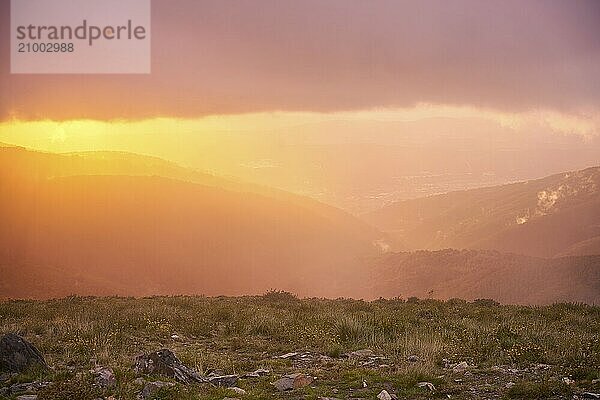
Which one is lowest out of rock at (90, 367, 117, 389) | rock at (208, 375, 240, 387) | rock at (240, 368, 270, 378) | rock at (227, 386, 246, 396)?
rock at (240, 368, 270, 378)

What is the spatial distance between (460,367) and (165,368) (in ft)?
21.4

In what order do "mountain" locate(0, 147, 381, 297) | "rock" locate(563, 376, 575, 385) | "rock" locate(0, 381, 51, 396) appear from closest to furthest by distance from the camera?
"rock" locate(0, 381, 51, 396) < "rock" locate(563, 376, 575, 385) < "mountain" locate(0, 147, 381, 297)

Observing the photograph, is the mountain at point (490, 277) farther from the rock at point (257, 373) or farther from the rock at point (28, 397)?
the rock at point (28, 397)

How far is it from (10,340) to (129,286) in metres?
87.2

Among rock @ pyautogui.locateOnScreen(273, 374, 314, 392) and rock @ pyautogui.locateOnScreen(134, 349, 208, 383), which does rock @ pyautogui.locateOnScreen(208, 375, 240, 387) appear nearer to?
rock @ pyautogui.locateOnScreen(134, 349, 208, 383)

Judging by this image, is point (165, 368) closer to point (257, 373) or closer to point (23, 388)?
point (257, 373)

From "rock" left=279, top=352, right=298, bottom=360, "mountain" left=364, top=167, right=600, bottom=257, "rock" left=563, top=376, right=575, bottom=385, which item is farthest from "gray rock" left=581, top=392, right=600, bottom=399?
"mountain" left=364, top=167, right=600, bottom=257

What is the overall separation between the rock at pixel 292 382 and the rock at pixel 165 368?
1631mm

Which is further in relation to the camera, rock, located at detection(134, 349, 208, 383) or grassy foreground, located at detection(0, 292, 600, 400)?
rock, located at detection(134, 349, 208, 383)

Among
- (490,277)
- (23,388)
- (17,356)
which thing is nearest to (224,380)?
(23,388)

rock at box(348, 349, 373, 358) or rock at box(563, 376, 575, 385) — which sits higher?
rock at box(563, 376, 575, 385)

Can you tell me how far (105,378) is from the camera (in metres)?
9.73

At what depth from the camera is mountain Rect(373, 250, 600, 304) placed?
7206 cm

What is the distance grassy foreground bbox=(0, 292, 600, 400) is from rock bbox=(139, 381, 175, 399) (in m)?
0.18
